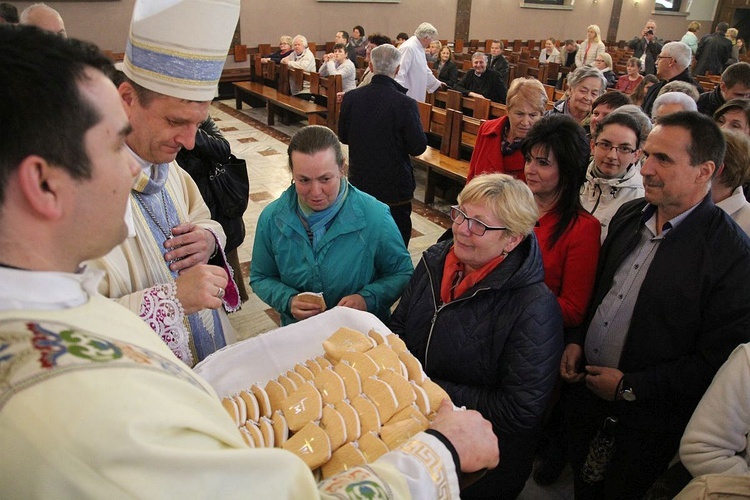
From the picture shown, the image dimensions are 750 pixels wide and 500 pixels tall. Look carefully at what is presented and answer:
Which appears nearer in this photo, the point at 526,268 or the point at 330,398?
the point at 330,398

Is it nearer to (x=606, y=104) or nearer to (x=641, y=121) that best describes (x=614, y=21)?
(x=606, y=104)

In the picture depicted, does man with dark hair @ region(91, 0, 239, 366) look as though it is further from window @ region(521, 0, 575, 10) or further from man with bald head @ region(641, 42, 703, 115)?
window @ region(521, 0, 575, 10)

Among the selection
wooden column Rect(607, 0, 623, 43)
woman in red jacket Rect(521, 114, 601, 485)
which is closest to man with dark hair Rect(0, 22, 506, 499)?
woman in red jacket Rect(521, 114, 601, 485)

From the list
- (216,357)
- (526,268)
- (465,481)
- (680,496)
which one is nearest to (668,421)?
(680,496)

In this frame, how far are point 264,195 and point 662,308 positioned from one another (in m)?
4.77

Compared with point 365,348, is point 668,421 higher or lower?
lower

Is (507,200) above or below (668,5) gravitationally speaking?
→ below

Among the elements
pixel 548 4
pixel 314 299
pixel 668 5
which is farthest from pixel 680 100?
pixel 668 5

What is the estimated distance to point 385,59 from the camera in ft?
13.4

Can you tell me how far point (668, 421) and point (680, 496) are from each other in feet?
2.03

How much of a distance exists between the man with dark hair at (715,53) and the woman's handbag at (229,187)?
10.4m

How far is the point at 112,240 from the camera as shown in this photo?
0.79 metres

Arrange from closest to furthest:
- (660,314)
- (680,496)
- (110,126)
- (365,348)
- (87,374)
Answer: (87,374), (110,126), (365,348), (680,496), (660,314)

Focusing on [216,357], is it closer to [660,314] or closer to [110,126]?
[110,126]
